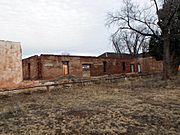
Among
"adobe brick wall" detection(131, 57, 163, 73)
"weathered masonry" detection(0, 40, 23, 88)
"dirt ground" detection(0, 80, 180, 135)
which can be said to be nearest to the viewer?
"dirt ground" detection(0, 80, 180, 135)

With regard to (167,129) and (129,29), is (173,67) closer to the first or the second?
(129,29)

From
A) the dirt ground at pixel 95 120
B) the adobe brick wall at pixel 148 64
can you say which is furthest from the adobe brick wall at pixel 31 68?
the adobe brick wall at pixel 148 64

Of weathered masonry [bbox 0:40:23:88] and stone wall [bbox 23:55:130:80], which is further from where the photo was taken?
stone wall [bbox 23:55:130:80]

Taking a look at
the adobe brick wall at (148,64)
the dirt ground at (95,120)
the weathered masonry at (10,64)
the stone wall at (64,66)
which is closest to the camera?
the dirt ground at (95,120)

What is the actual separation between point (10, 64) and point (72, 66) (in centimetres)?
1052

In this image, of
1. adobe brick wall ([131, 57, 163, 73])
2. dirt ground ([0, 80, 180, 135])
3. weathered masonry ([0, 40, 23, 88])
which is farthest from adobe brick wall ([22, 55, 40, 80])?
adobe brick wall ([131, 57, 163, 73])

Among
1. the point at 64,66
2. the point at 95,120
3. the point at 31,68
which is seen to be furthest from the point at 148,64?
the point at 95,120

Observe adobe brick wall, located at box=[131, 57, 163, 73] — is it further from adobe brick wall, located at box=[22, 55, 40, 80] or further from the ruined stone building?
adobe brick wall, located at box=[22, 55, 40, 80]

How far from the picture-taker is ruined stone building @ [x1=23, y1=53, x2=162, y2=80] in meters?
22.5

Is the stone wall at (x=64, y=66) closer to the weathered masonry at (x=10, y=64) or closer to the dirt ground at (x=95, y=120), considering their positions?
the weathered masonry at (x=10, y=64)

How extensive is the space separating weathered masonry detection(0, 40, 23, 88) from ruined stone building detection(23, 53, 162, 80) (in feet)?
22.4

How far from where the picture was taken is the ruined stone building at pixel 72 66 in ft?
74.0

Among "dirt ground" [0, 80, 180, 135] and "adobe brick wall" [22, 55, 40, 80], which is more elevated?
"adobe brick wall" [22, 55, 40, 80]

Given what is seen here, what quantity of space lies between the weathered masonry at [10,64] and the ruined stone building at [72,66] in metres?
6.84
